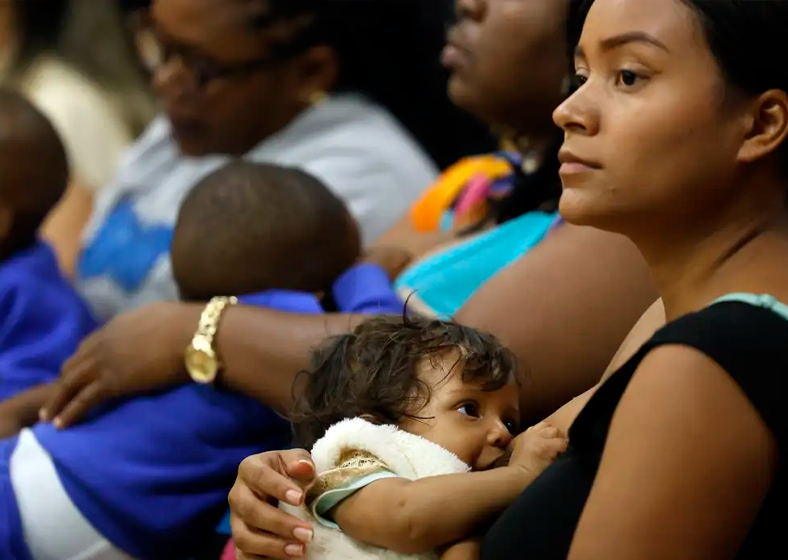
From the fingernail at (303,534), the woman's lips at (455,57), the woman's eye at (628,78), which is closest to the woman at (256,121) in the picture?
the woman's lips at (455,57)

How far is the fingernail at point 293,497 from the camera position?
1057 mm

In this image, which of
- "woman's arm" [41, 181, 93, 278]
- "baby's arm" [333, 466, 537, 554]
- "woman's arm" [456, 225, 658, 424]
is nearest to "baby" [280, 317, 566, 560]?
"baby's arm" [333, 466, 537, 554]

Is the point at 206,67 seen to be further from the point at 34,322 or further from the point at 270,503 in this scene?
the point at 270,503

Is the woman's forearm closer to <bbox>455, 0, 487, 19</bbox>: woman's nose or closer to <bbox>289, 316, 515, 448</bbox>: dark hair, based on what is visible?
<bbox>289, 316, 515, 448</bbox>: dark hair

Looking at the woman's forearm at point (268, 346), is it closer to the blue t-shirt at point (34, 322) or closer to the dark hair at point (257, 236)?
the dark hair at point (257, 236)

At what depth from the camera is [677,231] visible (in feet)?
3.23

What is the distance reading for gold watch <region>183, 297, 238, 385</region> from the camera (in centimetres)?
148

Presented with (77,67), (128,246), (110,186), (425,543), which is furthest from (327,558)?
(77,67)

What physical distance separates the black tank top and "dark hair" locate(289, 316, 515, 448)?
179 millimetres

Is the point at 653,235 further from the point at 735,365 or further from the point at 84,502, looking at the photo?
the point at 84,502

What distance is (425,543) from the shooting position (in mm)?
1007

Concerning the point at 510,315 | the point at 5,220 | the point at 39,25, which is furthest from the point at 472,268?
the point at 39,25

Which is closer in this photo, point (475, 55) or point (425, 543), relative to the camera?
point (425, 543)

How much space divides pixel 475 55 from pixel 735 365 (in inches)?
37.0
